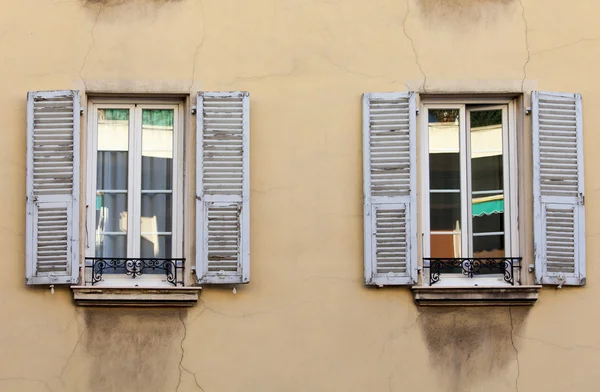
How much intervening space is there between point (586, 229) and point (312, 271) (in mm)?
2377

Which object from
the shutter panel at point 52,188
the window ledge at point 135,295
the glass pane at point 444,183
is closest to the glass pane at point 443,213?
the glass pane at point 444,183

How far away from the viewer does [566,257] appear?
1341 centimetres

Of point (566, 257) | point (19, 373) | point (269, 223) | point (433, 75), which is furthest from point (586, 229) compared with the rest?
point (19, 373)

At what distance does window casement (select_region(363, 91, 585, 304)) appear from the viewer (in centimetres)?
1340

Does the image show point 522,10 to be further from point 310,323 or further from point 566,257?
point 310,323

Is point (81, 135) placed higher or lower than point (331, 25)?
lower

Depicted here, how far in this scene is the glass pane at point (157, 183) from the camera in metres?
13.7

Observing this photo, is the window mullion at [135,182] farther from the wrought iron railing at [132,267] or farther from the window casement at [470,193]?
the window casement at [470,193]

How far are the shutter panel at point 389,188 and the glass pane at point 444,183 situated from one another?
0.36 metres

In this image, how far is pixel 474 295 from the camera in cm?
1333

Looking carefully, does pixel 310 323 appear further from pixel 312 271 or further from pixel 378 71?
pixel 378 71

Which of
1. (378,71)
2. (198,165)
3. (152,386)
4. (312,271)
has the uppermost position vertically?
(378,71)

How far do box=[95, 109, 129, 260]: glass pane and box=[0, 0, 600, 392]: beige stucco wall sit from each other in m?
0.37

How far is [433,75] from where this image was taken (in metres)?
13.7
